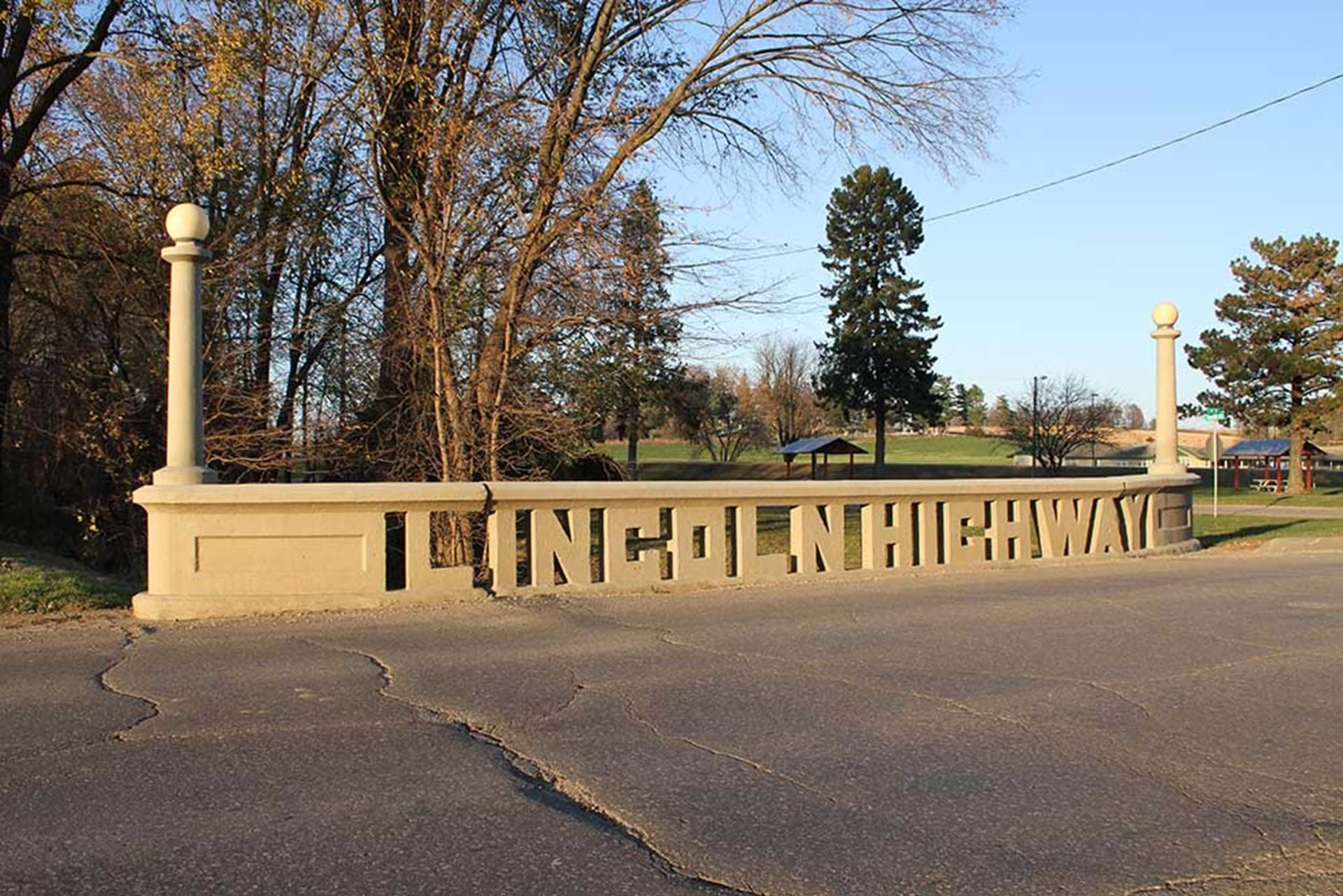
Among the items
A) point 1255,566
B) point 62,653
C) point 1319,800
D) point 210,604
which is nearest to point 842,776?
point 1319,800

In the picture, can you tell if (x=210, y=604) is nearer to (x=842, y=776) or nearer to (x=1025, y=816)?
(x=842, y=776)

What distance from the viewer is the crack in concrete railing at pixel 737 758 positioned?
458 cm

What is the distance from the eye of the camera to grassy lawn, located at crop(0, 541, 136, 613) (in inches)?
364

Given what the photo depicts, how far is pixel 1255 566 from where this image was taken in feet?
44.9

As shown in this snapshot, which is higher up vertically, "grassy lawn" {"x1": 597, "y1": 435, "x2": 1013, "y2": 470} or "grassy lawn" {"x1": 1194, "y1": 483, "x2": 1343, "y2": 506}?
"grassy lawn" {"x1": 597, "y1": 435, "x2": 1013, "y2": 470}

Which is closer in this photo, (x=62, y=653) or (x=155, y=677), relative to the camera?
(x=155, y=677)

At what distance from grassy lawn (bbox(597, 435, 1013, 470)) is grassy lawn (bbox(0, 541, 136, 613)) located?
57.9 metres

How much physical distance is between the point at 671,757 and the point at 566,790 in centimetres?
64

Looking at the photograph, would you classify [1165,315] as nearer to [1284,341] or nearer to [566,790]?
[566,790]

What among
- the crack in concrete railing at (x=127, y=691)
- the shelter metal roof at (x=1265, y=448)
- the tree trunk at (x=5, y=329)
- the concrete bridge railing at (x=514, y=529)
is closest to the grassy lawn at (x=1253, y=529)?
the concrete bridge railing at (x=514, y=529)

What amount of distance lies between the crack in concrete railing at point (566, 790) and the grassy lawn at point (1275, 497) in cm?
4259

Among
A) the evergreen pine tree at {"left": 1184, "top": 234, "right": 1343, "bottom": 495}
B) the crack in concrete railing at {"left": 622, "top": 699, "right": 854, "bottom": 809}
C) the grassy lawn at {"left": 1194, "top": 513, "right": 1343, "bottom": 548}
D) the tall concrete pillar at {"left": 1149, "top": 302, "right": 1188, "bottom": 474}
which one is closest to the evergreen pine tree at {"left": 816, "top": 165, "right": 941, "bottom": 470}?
the evergreen pine tree at {"left": 1184, "top": 234, "right": 1343, "bottom": 495}

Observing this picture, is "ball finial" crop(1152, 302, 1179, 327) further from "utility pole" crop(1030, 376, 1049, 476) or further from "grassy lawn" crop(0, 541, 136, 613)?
"utility pole" crop(1030, 376, 1049, 476)

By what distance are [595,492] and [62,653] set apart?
443 centimetres
